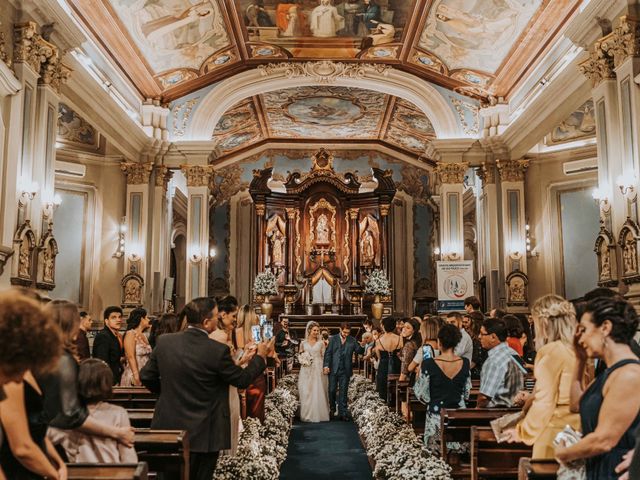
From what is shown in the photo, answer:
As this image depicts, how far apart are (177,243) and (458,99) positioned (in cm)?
1165

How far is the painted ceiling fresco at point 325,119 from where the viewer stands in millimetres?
17938

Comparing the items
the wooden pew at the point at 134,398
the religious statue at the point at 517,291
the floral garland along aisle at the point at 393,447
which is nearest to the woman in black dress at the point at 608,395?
the floral garland along aisle at the point at 393,447

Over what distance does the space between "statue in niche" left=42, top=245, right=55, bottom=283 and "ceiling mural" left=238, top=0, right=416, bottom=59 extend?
19.2ft

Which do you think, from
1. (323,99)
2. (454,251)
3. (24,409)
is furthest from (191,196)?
(24,409)

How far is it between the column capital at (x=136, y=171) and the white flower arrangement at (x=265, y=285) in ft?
17.5

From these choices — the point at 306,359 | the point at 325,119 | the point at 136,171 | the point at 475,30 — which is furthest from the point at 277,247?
the point at 306,359

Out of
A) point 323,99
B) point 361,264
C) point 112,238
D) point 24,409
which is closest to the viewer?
point 24,409

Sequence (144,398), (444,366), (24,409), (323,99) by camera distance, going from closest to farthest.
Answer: (24,409) < (444,366) < (144,398) < (323,99)

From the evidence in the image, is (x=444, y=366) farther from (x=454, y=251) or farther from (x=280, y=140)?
(x=280, y=140)

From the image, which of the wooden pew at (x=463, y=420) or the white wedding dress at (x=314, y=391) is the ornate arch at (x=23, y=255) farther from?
the wooden pew at (x=463, y=420)

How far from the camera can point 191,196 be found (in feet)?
Answer: 52.7

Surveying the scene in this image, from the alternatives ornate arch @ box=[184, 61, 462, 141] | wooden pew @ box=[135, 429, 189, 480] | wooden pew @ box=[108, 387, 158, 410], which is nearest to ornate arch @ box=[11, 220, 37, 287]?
wooden pew @ box=[108, 387, 158, 410]

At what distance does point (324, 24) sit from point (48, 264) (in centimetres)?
715

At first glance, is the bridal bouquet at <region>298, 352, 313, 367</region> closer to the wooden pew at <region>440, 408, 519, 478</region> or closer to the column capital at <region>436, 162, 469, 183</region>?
the wooden pew at <region>440, 408, 519, 478</region>
